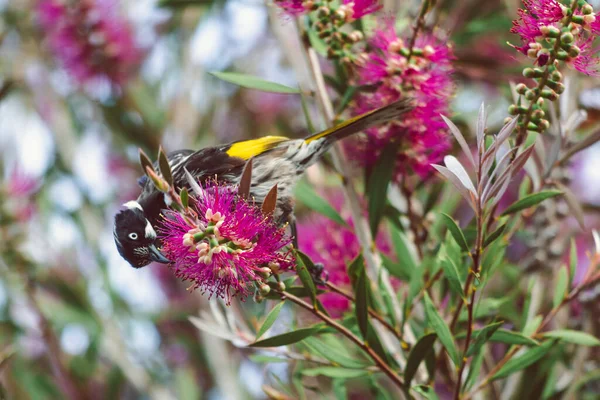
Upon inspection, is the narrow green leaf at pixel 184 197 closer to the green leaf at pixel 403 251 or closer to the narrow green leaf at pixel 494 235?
the narrow green leaf at pixel 494 235

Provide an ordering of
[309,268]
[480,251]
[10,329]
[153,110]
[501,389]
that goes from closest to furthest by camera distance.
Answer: [480,251] < [309,268] < [501,389] < [10,329] < [153,110]

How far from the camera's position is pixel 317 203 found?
1.47 m

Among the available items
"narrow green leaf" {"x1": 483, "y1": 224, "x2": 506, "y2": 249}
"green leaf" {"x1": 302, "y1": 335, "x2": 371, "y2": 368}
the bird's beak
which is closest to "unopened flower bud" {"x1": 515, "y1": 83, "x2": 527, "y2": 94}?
"narrow green leaf" {"x1": 483, "y1": 224, "x2": 506, "y2": 249}

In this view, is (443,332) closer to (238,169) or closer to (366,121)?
(366,121)

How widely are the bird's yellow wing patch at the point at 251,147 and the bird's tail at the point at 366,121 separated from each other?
0.18 m

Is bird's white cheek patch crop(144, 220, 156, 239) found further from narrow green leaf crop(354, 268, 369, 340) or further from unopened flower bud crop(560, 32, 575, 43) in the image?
unopened flower bud crop(560, 32, 575, 43)

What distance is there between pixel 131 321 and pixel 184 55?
1.23 metres

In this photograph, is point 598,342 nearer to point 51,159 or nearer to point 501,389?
point 501,389

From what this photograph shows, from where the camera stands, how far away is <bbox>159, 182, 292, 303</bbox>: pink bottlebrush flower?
37.8 inches

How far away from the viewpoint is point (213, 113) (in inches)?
117

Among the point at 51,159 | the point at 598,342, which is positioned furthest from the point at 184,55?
the point at 598,342

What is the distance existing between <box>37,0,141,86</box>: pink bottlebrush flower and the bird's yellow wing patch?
1.32m

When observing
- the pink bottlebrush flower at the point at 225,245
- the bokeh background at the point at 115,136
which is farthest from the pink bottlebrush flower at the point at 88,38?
the pink bottlebrush flower at the point at 225,245

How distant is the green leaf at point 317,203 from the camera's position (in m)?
1.43
